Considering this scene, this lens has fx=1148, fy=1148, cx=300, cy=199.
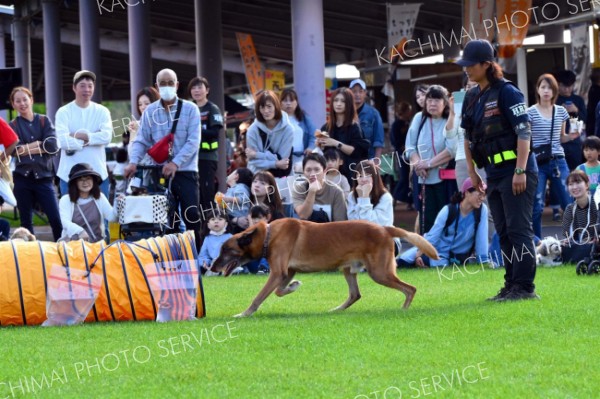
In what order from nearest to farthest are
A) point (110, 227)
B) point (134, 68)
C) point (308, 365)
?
point (308, 365)
point (110, 227)
point (134, 68)

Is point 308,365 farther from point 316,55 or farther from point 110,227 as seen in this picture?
point 316,55

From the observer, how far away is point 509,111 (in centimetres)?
920

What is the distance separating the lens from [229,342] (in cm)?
761

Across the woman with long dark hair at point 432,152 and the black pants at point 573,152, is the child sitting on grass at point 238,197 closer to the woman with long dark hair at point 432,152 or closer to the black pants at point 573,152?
the woman with long dark hair at point 432,152

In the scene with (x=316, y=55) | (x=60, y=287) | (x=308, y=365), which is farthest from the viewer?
(x=316, y=55)

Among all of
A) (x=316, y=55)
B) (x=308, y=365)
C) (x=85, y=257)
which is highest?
(x=316, y=55)

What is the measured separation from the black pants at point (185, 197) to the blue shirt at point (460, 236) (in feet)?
8.83

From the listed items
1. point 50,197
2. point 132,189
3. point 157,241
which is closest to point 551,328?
point 157,241

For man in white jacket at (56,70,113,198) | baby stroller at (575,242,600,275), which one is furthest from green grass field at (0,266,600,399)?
man in white jacket at (56,70,113,198)

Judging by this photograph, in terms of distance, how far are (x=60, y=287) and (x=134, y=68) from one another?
17335mm

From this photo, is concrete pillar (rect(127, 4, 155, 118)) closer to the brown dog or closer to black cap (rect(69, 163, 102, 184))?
black cap (rect(69, 163, 102, 184))

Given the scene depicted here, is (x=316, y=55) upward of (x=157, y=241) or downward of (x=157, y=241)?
upward

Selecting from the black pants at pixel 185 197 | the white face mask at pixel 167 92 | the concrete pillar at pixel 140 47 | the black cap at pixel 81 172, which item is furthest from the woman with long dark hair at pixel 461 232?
the concrete pillar at pixel 140 47

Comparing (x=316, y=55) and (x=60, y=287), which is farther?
(x=316, y=55)
